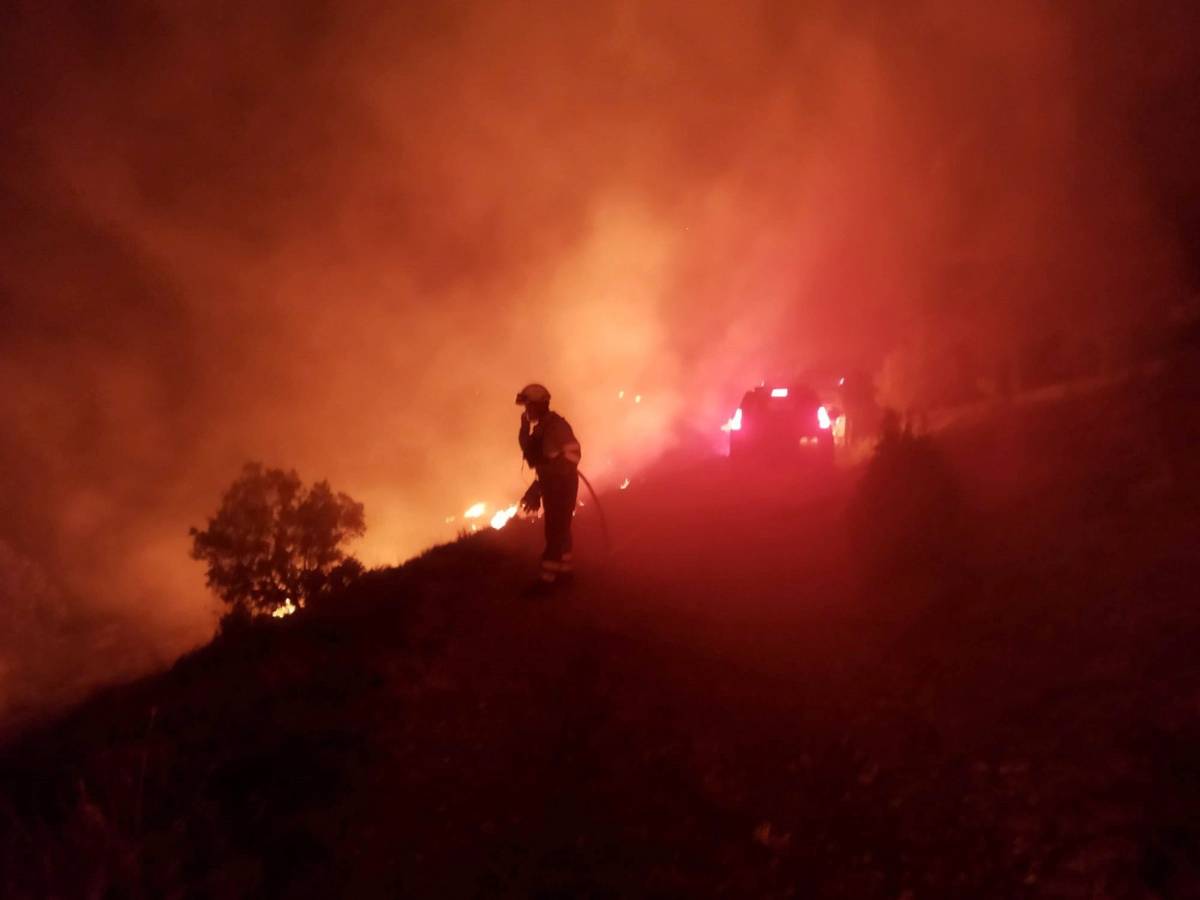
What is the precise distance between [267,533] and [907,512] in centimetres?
2930

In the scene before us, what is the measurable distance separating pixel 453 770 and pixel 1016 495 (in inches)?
243

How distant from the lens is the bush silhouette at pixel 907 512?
7.31 meters

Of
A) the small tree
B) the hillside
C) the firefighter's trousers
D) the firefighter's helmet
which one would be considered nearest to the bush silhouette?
the hillside

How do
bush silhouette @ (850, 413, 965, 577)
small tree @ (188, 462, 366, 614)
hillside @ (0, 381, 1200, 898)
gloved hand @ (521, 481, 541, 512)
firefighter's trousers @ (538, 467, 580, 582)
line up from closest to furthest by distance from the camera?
hillside @ (0, 381, 1200, 898), bush silhouette @ (850, 413, 965, 577), firefighter's trousers @ (538, 467, 580, 582), gloved hand @ (521, 481, 541, 512), small tree @ (188, 462, 366, 614)

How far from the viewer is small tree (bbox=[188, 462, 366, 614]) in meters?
31.1

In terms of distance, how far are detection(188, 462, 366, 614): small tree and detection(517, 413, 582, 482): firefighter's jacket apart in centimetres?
2253

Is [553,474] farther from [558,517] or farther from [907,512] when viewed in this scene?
[907,512]

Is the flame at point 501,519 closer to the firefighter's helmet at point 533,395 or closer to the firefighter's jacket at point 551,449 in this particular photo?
the firefighter's jacket at point 551,449

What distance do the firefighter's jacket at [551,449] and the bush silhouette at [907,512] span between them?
8.85 feet

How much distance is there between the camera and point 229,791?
4.55 m

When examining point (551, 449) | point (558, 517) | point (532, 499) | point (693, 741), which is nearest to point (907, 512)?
point (558, 517)

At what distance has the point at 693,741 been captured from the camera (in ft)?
16.6

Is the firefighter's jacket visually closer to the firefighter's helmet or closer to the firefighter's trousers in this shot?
the firefighter's trousers

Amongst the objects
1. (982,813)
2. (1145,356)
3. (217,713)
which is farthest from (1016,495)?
(1145,356)
